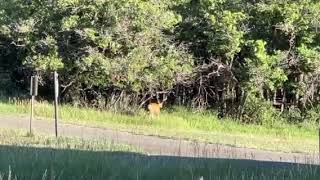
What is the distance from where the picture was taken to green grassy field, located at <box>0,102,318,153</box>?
22547 mm

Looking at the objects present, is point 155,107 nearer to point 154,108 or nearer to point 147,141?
point 154,108

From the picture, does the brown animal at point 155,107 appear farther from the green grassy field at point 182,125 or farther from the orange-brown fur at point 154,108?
the green grassy field at point 182,125

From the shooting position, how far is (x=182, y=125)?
2544 cm

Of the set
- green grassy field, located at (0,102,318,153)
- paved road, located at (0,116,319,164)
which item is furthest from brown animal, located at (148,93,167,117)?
paved road, located at (0,116,319,164)

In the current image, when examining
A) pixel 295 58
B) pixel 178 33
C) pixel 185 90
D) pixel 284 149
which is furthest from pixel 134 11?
pixel 284 149

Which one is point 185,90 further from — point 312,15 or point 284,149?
point 284,149

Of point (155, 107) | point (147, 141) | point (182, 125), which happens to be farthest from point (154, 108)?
point (147, 141)

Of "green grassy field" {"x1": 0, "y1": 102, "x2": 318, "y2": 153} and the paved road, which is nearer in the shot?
the paved road

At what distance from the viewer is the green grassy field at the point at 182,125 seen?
74.0 ft

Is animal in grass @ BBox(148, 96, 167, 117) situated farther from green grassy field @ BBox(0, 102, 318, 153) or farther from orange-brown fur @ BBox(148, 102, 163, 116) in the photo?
green grassy field @ BBox(0, 102, 318, 153)

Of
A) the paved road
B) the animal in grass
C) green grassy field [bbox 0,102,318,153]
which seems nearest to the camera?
the paved road

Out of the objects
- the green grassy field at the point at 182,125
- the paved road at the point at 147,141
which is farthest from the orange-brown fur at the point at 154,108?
the paved road at the point at 147,141

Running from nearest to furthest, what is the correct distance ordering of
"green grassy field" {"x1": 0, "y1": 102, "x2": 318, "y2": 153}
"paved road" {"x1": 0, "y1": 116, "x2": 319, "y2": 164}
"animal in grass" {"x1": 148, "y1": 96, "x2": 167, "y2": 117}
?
"paved road" {"x1": 0, "y1": 116, "x2": 319, "y2": 164}
"green grassy field" {"x1": 0, "y1": 102, "x2": 318, "y2": 153}
"animal in grass" {"x1": 148, "y1": 96, "x2": 167, "y2": 117}

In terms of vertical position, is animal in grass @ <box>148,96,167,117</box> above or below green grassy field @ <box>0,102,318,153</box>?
above
